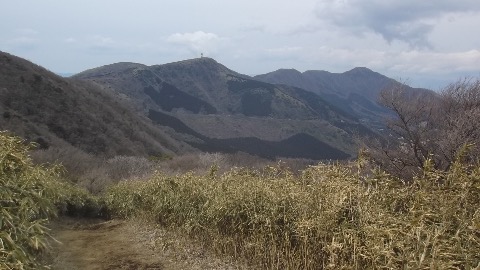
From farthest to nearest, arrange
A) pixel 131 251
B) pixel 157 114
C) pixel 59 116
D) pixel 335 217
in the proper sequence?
pixel 157 114, pixel 59 116, pixel 131 251, pixel 335 217

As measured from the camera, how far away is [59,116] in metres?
44.6

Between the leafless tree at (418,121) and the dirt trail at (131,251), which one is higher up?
the leafless tree at (418,121)

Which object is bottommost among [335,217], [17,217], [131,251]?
[131,251]

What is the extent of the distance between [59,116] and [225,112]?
13472cm

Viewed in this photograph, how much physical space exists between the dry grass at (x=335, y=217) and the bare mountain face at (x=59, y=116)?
2963cm

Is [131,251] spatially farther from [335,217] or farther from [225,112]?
[225,112]

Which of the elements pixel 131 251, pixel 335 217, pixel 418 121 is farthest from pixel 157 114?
pixel 335 217

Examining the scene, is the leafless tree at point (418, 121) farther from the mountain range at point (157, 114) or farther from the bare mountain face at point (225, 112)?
the bare mountain face at point (225, 112)

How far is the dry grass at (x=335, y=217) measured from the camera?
551cm

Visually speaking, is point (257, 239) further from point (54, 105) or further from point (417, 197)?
point (54, 105)

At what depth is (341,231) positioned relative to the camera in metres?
6.86

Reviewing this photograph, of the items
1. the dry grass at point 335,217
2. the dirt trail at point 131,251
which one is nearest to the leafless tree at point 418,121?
the dry grass at point 335,217

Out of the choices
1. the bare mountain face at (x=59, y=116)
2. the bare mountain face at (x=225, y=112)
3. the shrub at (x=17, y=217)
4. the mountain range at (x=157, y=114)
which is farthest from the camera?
the bare mountain face at (x=225, y=112)

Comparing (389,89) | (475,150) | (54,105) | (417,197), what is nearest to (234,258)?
(417,197)
